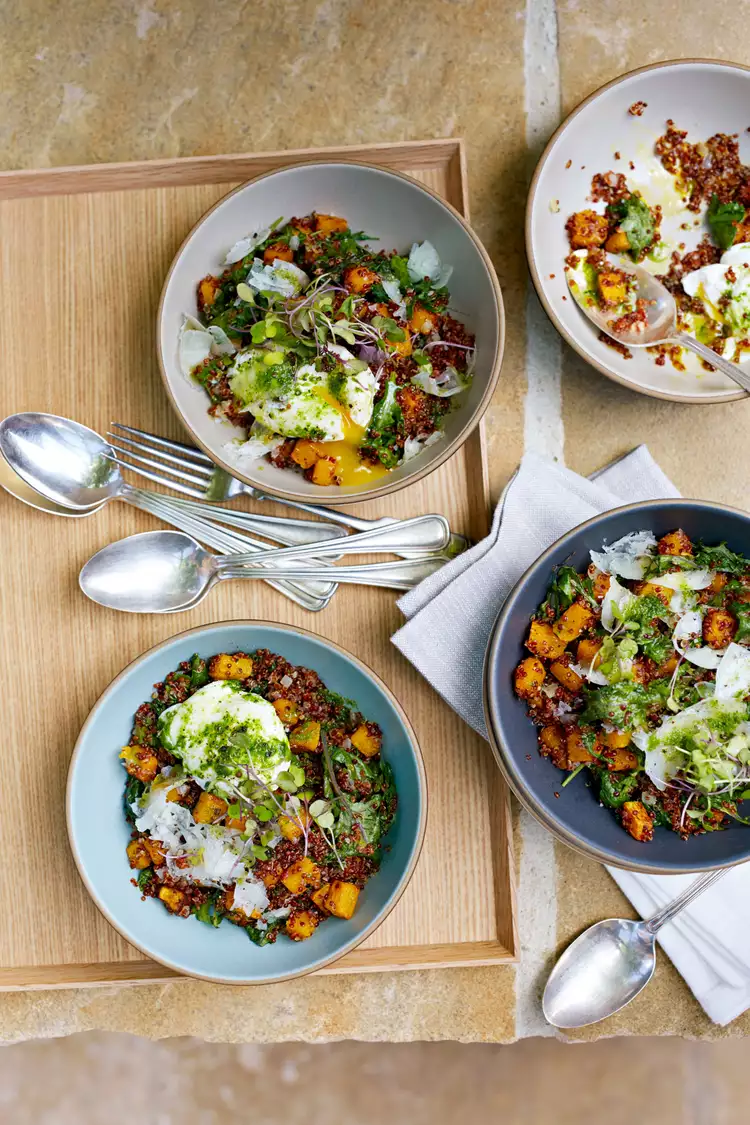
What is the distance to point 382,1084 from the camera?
312 cm

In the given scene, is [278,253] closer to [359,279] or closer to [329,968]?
[359,279]

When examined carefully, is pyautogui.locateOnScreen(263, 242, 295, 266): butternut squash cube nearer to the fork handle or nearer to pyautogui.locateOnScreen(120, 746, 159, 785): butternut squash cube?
the fork handle

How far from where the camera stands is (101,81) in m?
2.31

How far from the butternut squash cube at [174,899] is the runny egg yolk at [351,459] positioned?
1123 mm

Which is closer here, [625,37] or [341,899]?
[341,899]

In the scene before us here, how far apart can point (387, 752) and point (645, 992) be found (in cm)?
105

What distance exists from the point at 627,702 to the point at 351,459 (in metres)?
0.91

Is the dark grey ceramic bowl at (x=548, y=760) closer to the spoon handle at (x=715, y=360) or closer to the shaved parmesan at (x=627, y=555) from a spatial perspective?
the shaved parmesan at (x=627, y=555)

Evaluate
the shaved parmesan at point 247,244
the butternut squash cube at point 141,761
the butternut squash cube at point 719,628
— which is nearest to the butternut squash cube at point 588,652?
the butternut squash cube at point 719,628

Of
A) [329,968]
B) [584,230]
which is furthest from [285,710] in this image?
[584,230]

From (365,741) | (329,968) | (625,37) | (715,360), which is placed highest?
(625,37)

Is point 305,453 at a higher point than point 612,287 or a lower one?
lower

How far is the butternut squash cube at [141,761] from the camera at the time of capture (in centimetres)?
203

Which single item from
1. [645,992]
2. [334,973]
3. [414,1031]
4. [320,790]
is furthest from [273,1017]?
[645,992]
